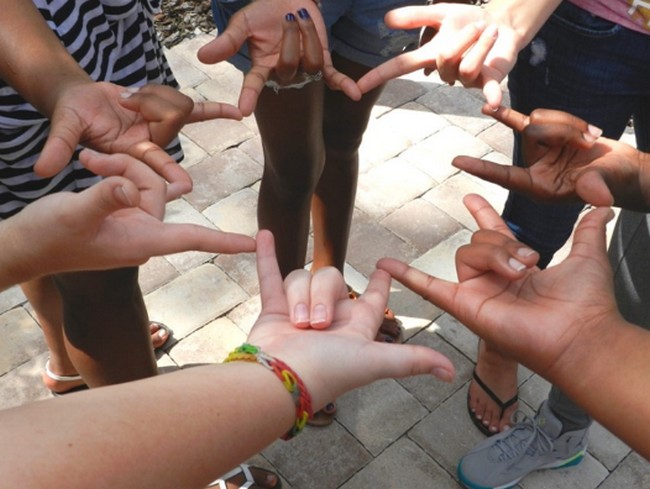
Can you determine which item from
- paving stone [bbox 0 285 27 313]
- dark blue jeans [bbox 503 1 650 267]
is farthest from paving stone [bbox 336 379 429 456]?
paving stone [bbox 0 285 27 313]

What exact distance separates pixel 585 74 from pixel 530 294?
660 mm

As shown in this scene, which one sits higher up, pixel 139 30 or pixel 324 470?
pixel 139 30

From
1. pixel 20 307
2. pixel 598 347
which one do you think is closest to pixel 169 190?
pixel 598 347

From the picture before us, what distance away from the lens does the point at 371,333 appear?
133 cm

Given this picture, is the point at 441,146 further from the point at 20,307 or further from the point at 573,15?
the point at 20,307

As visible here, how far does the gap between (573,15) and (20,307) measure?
2.00 m

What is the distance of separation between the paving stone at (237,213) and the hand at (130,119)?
124 cm

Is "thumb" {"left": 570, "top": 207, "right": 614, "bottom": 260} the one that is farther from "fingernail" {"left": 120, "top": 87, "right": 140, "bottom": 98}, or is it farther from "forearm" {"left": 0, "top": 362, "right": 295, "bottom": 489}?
"fingernail" {"left": 120, "top": 87, "right": 140, "bottom": 98}

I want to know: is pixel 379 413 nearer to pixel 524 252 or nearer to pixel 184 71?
pixel 524 252

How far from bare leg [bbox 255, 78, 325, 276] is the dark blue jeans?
21.5 inches

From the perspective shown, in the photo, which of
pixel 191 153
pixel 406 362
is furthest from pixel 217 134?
pixel 406 362

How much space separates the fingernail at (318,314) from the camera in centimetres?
128

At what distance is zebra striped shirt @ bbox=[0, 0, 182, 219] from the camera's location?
1.51 meters

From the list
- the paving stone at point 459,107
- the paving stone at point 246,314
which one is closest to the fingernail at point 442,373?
the paving stone at point 246,314
